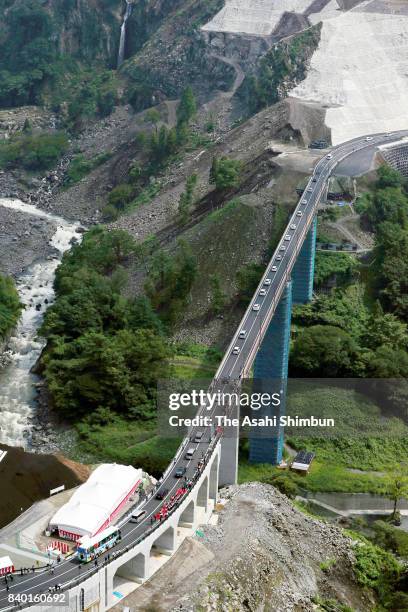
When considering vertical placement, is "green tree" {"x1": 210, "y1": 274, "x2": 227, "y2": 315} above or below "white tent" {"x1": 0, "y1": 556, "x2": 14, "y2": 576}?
below

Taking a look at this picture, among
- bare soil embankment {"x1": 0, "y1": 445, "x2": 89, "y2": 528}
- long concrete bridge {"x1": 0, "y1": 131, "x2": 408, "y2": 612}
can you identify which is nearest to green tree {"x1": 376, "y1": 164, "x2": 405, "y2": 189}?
long concrete bridge {"x1": 0, "y1": 131, "x2": 408, "y2": 612}

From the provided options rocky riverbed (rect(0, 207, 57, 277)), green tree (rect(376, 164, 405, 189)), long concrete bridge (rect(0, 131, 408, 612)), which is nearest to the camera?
long concrete bridge (rect(0, 131, 408, 612))

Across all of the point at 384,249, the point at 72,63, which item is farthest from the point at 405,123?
the point at 72,63

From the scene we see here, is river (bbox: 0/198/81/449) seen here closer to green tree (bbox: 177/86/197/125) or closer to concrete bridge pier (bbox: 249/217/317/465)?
concrete bridge pier (bbox: 249/217/317/465)

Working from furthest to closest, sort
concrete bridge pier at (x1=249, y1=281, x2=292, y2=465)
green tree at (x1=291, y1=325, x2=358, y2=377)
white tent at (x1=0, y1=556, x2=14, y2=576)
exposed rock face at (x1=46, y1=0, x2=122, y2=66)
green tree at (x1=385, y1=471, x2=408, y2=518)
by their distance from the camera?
1. exposed rock face at (x1=46, y1=0, x2=122, y2=66)
2. green tree at (x1=291, y1=325, x2=358, y2=377)
3. concrete bridge pier at (x1=249, y1=281, x2=292, y2=465)
4. green tree at (x1=385, y1=471, x2=408, y2=518)
5. white tent at (x1=0, y1=556, x2=14, y2=576)

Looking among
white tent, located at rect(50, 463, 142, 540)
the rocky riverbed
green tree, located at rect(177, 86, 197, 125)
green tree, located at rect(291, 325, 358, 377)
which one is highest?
green tree, located at rect(177, 86, 197, 125)
